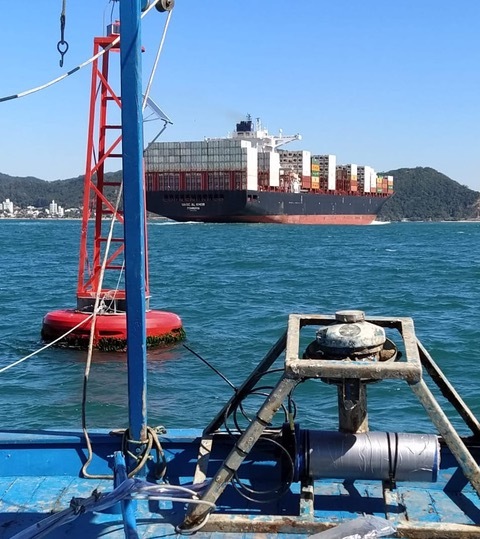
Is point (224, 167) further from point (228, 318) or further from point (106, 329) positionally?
point (106, 329)

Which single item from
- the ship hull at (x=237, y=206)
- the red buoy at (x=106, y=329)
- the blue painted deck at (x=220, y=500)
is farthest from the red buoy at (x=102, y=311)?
the ship hull at (x=237, y=206)

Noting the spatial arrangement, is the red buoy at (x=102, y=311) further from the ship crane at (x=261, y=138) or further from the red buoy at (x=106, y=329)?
the ship crane at (x=261, y=138)

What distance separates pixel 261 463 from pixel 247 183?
80344mm

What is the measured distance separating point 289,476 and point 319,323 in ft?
3.12

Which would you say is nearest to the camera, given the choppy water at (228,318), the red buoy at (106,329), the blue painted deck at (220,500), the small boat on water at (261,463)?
the small boat on water at (261,463)

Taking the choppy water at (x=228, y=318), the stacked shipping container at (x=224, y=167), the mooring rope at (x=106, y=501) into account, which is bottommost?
the choppy water at (x=228, y=318)

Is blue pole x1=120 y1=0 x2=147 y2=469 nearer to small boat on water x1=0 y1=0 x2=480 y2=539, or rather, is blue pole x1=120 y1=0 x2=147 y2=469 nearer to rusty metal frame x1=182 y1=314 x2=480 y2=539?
small boat on water x1=0 y1=0 x2=480 y2=539

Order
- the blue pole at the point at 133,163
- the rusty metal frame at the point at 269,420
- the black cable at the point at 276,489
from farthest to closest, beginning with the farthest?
the black cable at the point at 276,489 < the blue pole at the point at 133,163 < the rusty metal frame at the point at 269,420

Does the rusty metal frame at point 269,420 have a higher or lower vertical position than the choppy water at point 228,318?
higher

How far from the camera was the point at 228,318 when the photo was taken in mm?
21141

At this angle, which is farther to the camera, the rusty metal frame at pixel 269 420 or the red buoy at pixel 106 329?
the red buoy at pixel 106 329

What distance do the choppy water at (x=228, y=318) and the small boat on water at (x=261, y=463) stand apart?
18.3 ft

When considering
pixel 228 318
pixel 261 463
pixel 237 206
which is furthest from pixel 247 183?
pixel 261 463

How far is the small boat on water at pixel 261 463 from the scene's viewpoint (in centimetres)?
388
